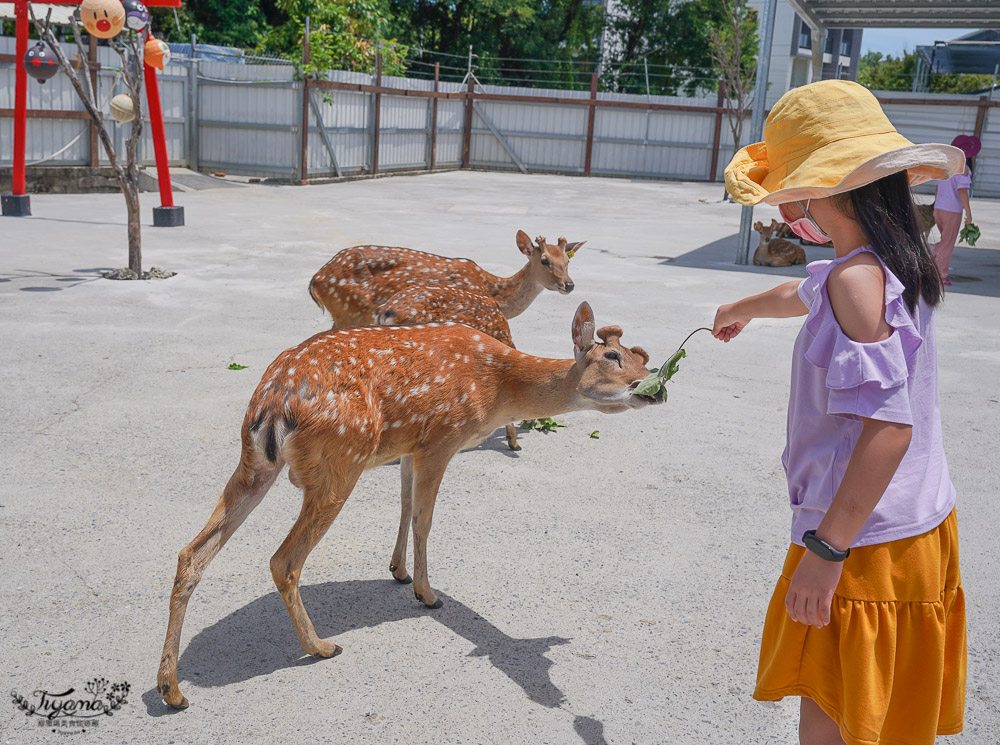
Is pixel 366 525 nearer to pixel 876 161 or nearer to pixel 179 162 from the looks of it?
pixel 876 161

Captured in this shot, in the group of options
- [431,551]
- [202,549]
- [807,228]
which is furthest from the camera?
[431,551]

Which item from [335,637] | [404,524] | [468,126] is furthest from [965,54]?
[335,637]

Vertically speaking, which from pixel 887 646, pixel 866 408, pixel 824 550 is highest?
pixel 866 408

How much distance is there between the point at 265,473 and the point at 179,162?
21808 mm

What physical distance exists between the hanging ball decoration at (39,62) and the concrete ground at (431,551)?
22.1 ft

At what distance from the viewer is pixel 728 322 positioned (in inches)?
116

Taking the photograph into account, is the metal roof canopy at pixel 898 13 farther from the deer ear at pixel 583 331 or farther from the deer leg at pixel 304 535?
the deer leg at pixel 304 535

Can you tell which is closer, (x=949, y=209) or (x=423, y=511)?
(x=423, y=511)

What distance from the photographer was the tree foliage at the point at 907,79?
4319 centimetres

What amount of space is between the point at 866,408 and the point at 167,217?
13.3 metres

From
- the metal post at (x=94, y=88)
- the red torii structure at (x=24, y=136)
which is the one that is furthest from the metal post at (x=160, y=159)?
the metal post at (x=94, y=88)

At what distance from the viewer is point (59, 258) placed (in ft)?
36.7

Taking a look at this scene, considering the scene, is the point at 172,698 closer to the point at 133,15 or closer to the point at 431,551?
the point at 431,551

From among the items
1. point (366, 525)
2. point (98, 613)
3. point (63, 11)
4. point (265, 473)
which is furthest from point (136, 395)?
point (63, 11)
